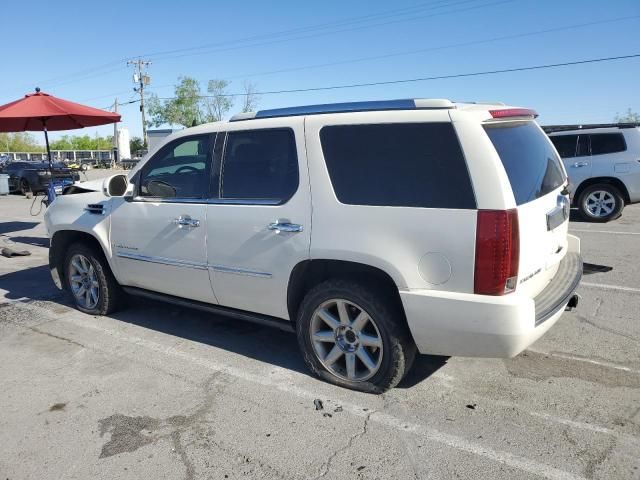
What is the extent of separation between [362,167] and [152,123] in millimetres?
68373

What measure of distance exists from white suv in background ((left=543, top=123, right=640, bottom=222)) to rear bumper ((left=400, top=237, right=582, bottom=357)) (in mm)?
8431

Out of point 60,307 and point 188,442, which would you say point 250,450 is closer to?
point 188,442

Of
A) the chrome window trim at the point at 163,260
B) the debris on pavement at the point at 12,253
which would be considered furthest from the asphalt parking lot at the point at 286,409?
the debris on pavement at the point at 12,253

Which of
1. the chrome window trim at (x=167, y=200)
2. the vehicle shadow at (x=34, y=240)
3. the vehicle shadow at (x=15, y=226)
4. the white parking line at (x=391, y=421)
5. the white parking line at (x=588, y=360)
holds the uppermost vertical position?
the chrome window trim at (x=167, y=200)

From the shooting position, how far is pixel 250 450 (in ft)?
9.44

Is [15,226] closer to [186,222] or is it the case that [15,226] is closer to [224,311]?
[186,222]

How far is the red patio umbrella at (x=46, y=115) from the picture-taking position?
8555 millimetres

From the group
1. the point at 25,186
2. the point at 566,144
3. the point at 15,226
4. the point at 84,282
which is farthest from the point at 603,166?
the point at 25,186

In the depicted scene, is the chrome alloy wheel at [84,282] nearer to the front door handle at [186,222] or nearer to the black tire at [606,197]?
the front door handle at [186,222]

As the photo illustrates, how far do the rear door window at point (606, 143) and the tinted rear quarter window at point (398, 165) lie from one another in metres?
8.99

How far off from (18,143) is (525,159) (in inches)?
5207

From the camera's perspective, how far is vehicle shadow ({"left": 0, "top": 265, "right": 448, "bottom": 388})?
12.8 ft

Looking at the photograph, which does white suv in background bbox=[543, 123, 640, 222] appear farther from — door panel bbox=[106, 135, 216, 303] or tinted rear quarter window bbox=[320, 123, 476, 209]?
door panel bbox=[106, 135, 216, 303]

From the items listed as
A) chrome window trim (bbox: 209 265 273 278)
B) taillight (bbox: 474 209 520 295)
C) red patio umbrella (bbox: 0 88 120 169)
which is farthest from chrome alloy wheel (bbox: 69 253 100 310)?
red patio umbrella (bbox: 0 88 120 169)
